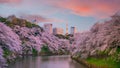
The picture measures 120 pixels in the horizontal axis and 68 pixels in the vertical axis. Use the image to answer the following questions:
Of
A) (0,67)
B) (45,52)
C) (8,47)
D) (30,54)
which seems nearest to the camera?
(0,67)

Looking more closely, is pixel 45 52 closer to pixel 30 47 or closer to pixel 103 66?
pixel 30 47

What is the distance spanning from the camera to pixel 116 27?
20.5m

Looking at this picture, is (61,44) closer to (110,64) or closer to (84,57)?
(84,57)

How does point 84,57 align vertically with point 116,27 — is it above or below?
below

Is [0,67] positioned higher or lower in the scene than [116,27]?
lower

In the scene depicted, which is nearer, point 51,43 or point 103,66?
point 103,66

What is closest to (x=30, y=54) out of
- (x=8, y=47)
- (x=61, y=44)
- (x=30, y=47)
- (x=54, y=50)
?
(x=30, y=47)

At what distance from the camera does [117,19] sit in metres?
21.3

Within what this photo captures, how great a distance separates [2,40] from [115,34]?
10088mm

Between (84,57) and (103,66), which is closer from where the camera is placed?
(103,66)

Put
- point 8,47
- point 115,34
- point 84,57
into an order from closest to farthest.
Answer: point 115,34 → point 8,47 → point 84,57

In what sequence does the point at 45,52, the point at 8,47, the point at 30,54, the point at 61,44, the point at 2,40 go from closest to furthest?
the point at 2,40 → the point at 8,47 → the point at 30,54 → the point at 45,52 → the point at 61,44

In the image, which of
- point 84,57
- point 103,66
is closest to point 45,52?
point 84,57

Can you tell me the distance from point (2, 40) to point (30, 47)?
30175 millimetres
